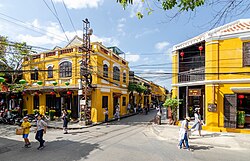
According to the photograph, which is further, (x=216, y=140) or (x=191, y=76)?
(x=191, y=76)

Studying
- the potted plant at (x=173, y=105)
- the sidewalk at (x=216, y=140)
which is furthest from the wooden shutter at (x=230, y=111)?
the potted plant at (x=173, y=105)

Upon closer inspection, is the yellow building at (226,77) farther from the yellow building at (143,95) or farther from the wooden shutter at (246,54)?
the yellow building at (143,95)

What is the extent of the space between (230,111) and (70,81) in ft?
47.8

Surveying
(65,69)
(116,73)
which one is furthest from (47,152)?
(116,73)

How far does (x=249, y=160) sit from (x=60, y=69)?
1733 cm

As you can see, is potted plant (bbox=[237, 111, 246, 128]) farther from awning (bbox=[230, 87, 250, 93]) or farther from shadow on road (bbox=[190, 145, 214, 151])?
shadow on road (bbox=[190, 145, 214, 151])

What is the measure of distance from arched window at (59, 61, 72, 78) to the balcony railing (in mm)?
11050

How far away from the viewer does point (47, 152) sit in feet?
26.3

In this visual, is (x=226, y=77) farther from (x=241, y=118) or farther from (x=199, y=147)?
(x=199, y=147)

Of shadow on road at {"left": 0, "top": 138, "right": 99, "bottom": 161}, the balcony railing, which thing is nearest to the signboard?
the balcony railing

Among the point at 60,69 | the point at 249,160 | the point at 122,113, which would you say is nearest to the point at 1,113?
the point at 60,69

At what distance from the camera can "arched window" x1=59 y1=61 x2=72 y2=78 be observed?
19.0 m

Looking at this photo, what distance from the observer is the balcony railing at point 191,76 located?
45.0 ft

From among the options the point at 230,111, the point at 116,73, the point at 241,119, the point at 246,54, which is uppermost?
the point at 246,54
